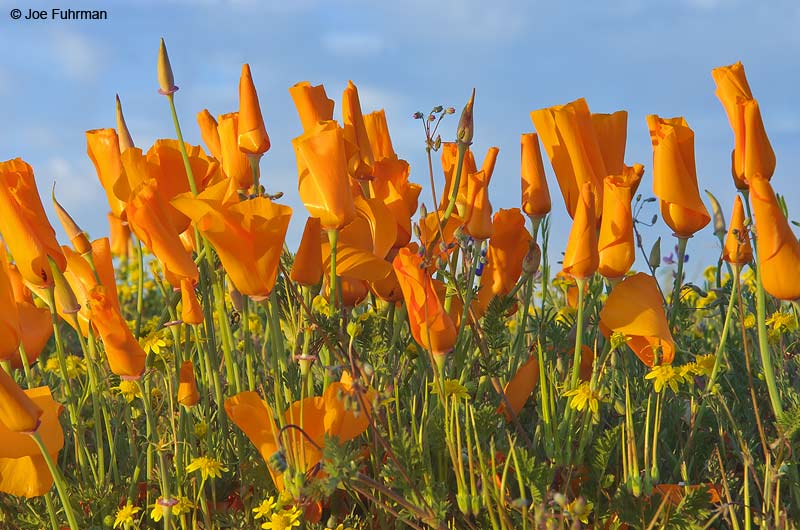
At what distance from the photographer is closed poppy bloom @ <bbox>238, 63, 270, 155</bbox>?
6.60ft

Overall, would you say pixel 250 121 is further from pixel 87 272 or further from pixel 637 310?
pixel 637 310

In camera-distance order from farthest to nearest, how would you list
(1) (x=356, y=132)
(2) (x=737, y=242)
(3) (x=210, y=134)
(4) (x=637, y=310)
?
(3) (x=210, y=134) < (1) (x=356, y=132) < (2) (x=737, y=242) < (4) (x=637, y=310)

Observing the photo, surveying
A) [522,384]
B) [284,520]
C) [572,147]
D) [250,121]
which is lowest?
[284,520]

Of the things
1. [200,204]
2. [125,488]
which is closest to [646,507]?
[200,204]

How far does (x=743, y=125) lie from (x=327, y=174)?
76 centimetres

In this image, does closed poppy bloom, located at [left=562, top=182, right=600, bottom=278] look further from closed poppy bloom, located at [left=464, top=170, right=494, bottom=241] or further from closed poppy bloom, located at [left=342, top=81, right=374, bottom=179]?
closed poppy bloom, located at [left=342, top=81, right=374, bottom=179]

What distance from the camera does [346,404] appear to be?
1.36 m

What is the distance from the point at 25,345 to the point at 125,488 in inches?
14.6

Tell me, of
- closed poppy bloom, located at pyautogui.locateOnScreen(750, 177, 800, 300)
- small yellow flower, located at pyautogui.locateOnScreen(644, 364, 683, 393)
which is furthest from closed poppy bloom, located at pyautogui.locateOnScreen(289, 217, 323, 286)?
closed poppy bloom, located at pyautogui.locateOnScreen(750, 177, 800, 300)

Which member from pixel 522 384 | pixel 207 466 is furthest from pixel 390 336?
pixel 207 466

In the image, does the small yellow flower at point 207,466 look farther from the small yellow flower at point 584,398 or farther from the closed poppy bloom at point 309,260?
the small yellow flower at point 584,398

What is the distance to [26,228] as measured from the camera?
1.91 metres

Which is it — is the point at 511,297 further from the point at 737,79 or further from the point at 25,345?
the point at 25,345

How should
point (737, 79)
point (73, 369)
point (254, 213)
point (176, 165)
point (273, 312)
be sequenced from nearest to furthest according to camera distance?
point (254, 213)
point (273, 312)
point (737, 79)
point (176, 165)
point (73, 369)
